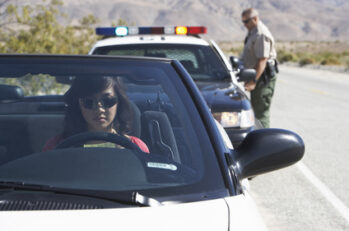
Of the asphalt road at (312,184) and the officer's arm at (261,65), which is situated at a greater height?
the officer's arm at (261,65)

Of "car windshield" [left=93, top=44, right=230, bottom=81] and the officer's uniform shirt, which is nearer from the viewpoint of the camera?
"car windshield" [left=93, top=44, right=230, bottom=81]

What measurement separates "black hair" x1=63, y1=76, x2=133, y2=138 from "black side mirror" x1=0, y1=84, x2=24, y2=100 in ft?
1.57

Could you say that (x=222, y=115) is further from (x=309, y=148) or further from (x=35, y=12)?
(x=35, y=12)

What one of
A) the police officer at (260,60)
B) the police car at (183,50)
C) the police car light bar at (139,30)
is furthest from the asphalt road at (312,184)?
the police car light bar at (139,30)

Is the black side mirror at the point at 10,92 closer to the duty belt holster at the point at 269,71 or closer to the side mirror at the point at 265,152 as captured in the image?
the side mirror at the point at 265,152

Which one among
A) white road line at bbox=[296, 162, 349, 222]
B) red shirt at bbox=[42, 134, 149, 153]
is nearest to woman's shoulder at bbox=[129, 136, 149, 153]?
red shirt at bbox=[42, 134, 149, 153]

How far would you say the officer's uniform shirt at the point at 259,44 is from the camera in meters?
7.82

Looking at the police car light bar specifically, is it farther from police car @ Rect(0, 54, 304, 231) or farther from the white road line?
police car @ Rect(0, 54, 304, 231)

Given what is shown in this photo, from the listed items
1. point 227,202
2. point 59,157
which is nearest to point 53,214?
point 59,157

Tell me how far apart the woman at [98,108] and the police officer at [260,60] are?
5.08 metres

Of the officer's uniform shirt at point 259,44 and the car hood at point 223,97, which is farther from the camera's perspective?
the officer's uniform shirt at point 259,44

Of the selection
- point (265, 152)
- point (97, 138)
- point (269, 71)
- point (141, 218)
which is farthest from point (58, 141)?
point (269, 71)

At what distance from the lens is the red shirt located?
2658mm

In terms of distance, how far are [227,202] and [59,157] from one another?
79cm
